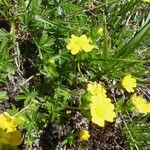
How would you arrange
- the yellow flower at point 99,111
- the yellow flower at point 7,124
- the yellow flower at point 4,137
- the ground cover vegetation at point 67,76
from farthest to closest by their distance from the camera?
the ground cover vegetation at point 67,76, the yellow flower at point 99,111, the yellow flower at point 7,124, the yellow flower at point 4,137

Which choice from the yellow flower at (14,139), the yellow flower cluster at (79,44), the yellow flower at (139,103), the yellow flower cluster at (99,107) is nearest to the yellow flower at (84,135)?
the yellow flower cluster at (99,107)

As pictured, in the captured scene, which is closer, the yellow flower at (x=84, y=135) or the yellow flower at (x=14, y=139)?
the yellow flower at (x=14, y=139)

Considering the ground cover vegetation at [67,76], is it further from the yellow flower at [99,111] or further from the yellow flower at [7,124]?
the yellow flower at [7,124]

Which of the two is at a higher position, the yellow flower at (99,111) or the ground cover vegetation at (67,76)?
the ground cover vegetation at (67,76)

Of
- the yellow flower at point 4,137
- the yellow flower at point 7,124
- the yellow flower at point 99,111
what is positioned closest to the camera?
the yellow flower at point 4,137

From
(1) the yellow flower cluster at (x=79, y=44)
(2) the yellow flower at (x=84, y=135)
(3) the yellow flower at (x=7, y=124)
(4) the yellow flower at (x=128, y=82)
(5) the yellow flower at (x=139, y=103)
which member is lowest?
(3) the yellow flower at (x=7, y=124)

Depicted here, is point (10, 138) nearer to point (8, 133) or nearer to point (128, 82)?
point (8, 133)

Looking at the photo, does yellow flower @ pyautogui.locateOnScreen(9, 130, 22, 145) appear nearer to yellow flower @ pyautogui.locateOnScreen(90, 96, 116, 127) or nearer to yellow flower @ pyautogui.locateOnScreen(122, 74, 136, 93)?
yellow flower @ pyautogui.locateOnScreen(90, 96, 116, 127)
